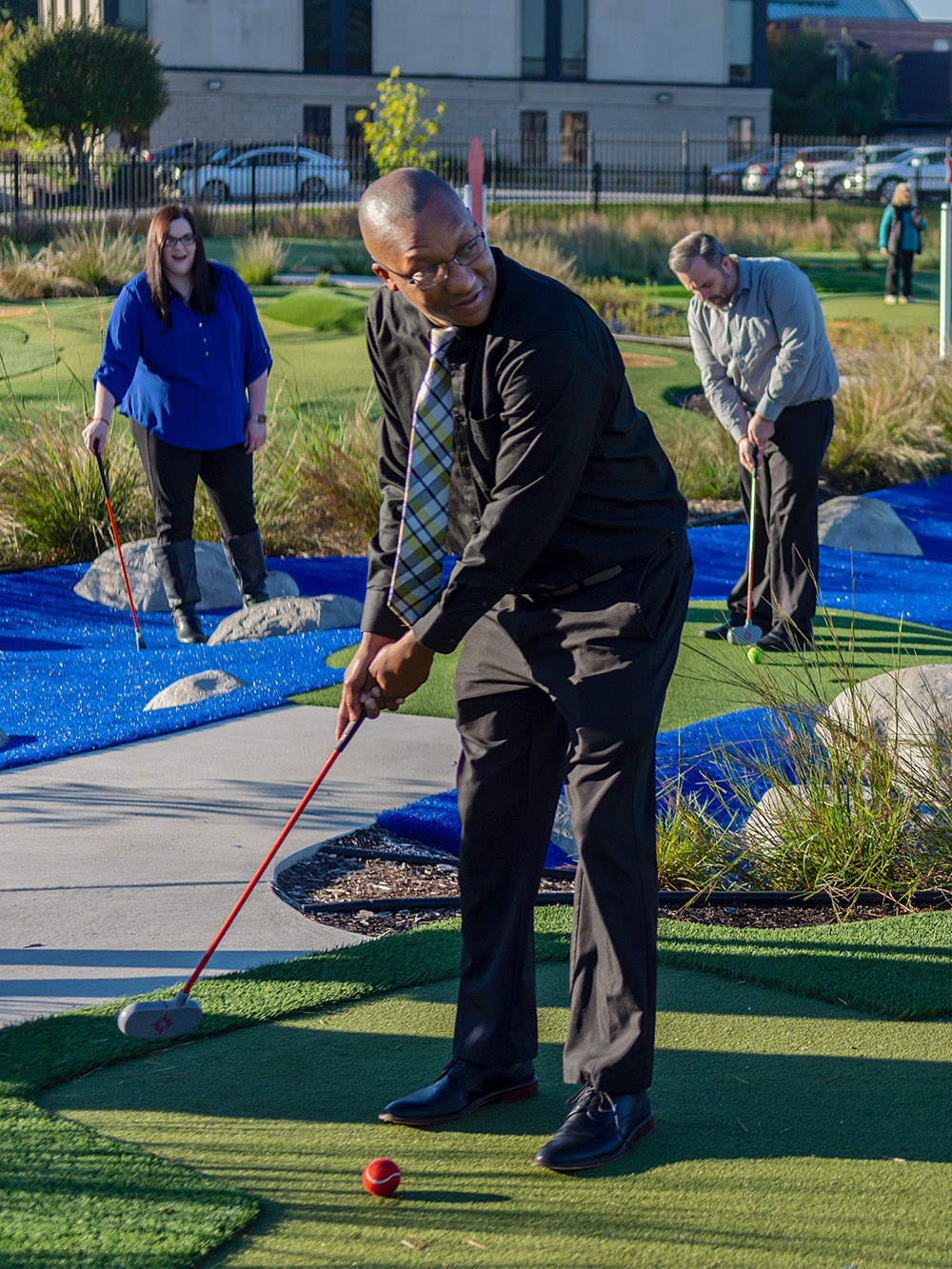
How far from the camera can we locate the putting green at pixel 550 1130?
2504 mm

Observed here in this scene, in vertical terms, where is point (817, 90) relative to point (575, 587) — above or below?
above

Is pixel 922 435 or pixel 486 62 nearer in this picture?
pixel 922 435

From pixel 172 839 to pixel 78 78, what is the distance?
36647 millimetres

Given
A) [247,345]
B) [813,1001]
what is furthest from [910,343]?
[813,1001]

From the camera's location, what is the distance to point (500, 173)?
42.4 m

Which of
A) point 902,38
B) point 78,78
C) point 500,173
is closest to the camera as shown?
point 78,78

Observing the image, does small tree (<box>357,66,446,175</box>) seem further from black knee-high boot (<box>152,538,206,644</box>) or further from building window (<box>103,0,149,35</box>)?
building window (<box>103,0,149,35</box>)

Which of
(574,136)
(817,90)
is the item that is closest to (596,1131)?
(574,136)

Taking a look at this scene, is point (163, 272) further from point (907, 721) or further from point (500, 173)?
point (500, 173)

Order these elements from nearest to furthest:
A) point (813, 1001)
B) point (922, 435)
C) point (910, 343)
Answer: point (813, 1001)
point (922, 435)
point (910, 343)

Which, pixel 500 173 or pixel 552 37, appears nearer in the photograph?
pixel 500 173

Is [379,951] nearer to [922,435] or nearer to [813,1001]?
[813,1001]

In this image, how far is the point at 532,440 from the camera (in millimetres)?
2572

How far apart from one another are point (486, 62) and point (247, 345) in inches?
1846
